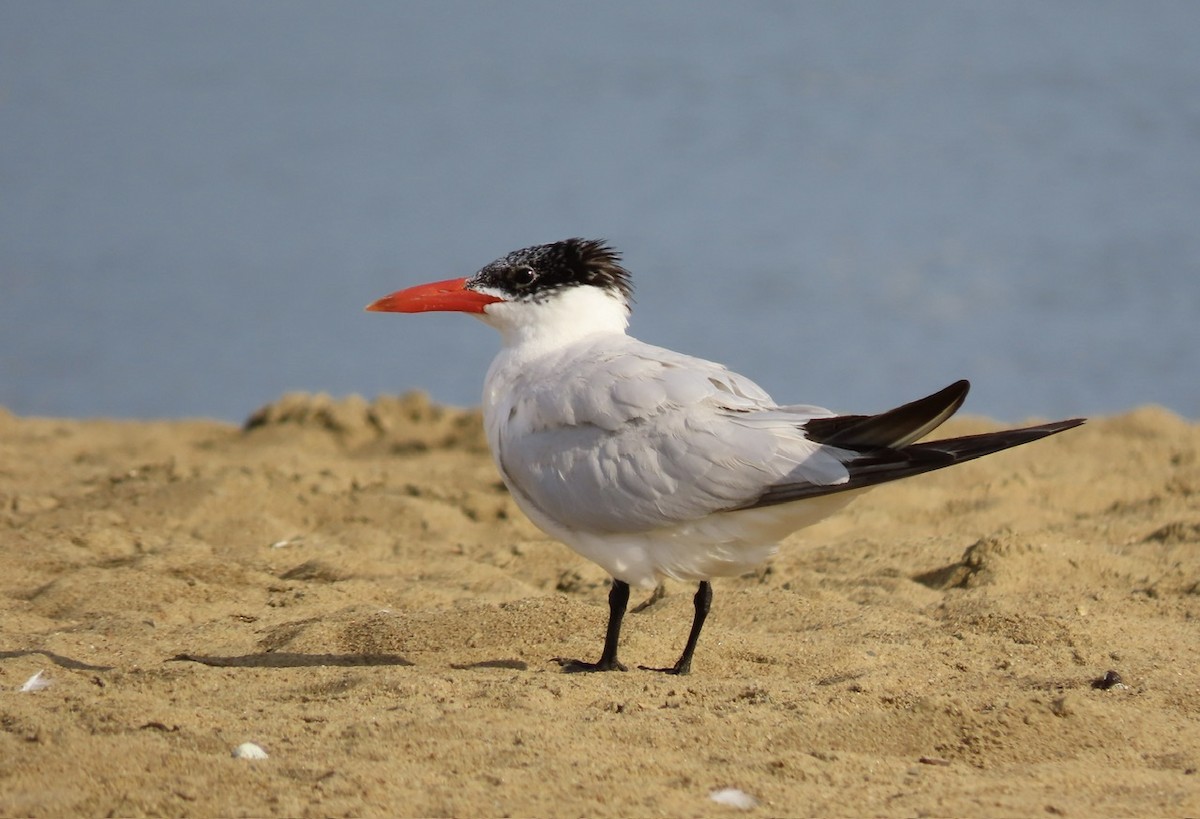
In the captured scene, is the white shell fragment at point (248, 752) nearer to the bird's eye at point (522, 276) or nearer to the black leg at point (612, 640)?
the black leg at point (612, 640)

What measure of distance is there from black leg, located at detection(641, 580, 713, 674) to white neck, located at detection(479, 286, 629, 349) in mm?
1074

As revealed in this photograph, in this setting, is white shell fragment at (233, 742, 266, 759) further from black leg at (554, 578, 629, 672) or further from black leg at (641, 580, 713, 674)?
black leg at (641, 580, 713, 674)

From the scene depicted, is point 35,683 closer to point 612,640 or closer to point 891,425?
point 612,640

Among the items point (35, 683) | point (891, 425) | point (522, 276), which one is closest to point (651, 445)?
point (891, 425)

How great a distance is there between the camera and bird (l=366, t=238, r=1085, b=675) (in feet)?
15.0

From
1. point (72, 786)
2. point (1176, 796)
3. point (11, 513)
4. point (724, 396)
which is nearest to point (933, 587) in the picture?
point (724, 396)

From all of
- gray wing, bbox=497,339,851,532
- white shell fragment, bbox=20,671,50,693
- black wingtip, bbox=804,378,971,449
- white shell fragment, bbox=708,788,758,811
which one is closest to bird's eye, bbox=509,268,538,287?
gray wing, bbox=497,339,851,532

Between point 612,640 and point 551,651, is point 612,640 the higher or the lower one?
the higher one

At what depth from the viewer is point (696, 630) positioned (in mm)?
4934

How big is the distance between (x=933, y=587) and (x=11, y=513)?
431cm

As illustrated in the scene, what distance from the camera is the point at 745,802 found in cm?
341

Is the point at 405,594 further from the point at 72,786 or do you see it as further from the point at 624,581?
the point at 72,786

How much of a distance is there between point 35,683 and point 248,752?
116 cm

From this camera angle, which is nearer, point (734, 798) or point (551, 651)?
point (734, 798)
